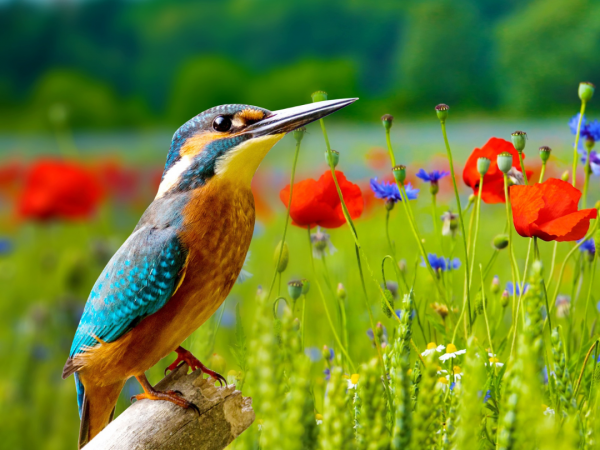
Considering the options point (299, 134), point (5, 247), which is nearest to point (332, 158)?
point (299, 134)

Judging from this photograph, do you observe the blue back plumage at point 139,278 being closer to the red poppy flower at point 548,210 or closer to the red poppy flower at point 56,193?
the red poppy flower at point 548,210

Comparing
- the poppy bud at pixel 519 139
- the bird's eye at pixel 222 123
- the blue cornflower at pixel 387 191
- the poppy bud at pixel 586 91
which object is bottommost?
the blue cornflower at pixel 387 191

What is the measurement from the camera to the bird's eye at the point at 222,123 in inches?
44.1

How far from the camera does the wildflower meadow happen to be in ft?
2.33

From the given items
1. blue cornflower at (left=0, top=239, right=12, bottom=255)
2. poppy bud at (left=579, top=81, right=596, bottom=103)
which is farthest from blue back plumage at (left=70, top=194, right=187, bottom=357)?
blue cornflower at (left=0, top=239, right=12, bottom=255)

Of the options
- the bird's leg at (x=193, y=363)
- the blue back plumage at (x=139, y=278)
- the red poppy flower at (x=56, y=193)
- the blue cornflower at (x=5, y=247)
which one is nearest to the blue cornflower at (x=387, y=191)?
the blue back plumage at (x=139, y=278)

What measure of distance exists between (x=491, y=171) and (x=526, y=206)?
155 millimetres

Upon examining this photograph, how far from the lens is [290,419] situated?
0.66 meters

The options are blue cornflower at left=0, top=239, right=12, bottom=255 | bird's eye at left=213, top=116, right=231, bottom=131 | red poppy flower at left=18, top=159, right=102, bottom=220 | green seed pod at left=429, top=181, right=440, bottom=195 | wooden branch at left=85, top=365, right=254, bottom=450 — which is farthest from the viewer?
blue cornflower at left=0, top=239, right=12, bottom=255

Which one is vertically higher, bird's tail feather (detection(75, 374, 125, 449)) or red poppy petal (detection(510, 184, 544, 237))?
red poppy petal (detection(510, 184, 544, 237))

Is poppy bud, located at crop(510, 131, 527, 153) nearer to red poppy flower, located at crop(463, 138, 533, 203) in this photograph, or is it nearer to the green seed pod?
red poppy flower, located at crop(463, 138, 533, 203)

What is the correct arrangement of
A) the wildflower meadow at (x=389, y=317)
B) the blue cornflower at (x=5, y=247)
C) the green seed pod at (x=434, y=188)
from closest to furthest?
1. the wildflower meadow at (x=389, y=317)
2. the green seed pod at (x=434, y=188)
3. the blue cornflower at (x=5, y=247)

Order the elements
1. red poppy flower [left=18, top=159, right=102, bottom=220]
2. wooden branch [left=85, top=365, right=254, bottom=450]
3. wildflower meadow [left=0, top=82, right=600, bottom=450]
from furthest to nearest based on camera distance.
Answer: red poppy flower [left=18, top=159, right=102, bottom=220], wooden branch [left=85, top=365, right=254, bottom=450], wildflower meadow [left=0, top=82, right=600, bottom=450]

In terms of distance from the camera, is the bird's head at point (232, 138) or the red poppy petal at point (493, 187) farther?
the red poppy petal at point (493, 187)
